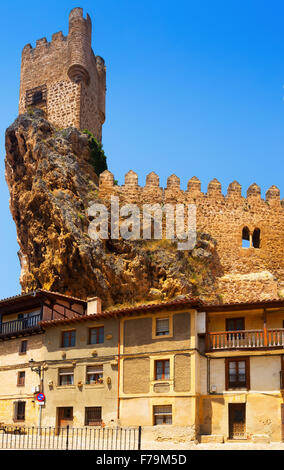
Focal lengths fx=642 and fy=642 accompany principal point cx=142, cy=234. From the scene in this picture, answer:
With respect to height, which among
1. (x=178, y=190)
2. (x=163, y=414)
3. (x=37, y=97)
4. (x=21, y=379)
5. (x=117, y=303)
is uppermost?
(x=37, y=97)

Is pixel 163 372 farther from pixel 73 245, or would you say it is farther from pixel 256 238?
pixel 256 238

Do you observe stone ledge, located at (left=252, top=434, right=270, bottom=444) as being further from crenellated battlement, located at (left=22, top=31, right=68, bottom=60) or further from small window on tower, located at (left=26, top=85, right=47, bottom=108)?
crenellated battlement, located at (left=22, top=31, right=68, bottom=60)

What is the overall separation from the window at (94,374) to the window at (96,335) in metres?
1.21

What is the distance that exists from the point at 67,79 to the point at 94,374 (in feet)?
95.8

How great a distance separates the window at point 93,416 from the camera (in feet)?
94.4

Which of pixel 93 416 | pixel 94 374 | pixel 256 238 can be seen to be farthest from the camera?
pixel 256 238

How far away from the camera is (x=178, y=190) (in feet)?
153

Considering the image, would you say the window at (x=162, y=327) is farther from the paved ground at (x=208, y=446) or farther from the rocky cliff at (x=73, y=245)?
the rocky cliff at (x=73, y=245)

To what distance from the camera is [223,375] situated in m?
27.6

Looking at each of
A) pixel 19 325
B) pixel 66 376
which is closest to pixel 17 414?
pixel 66 376

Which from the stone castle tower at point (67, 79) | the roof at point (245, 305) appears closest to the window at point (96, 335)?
the roof at point (245, 305)

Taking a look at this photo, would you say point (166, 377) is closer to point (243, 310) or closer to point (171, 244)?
point (243, 310)
